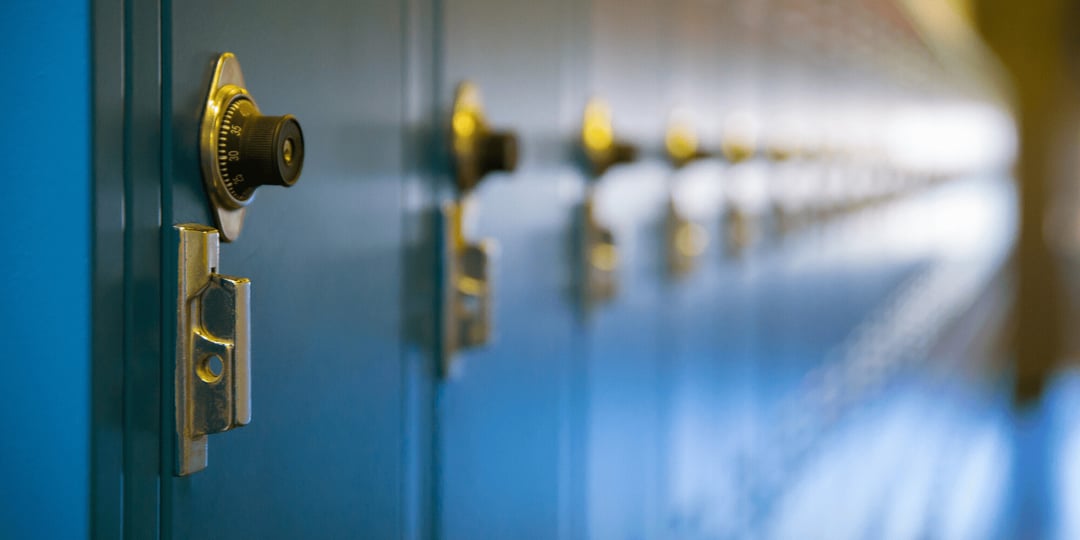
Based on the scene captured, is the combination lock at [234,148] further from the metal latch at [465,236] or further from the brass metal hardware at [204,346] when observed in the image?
the metal latch at [465,236]

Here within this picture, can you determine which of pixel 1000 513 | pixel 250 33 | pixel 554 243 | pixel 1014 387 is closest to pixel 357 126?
pixel 250 33

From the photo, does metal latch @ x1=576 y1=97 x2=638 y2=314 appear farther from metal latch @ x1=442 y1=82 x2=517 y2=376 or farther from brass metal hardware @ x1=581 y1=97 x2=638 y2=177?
metal latch @ x1=442 y1=82 x2=517 y2=376

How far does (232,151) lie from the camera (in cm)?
66

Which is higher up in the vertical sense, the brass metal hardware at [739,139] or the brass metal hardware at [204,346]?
the brass metal hardware at [739,139]

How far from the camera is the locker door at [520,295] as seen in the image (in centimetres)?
108

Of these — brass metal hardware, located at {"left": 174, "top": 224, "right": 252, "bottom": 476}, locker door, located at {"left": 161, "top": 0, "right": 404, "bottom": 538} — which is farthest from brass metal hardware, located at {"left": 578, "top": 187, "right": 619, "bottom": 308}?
brass metal hardware, located at {"left": 174, "top": 224, "right": 252, "bottom": 476}

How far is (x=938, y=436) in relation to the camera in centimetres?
568

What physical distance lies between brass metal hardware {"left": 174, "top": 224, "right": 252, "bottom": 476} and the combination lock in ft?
0.11

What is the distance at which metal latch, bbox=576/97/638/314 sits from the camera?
1412 millimetres

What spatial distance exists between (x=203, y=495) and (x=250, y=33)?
304 mm

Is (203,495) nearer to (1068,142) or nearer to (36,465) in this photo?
(36,465)

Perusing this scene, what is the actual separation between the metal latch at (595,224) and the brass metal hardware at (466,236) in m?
0.34

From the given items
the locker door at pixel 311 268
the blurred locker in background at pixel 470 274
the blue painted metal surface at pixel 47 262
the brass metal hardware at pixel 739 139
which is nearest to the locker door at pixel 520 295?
the blurred locker in background at pixel 470 274

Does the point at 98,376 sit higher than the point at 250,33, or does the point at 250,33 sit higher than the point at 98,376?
the point at 250,33
